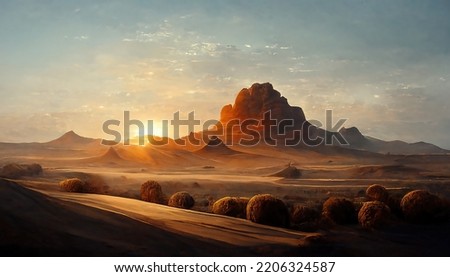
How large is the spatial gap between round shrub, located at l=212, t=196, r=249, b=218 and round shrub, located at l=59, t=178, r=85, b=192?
9.75ft

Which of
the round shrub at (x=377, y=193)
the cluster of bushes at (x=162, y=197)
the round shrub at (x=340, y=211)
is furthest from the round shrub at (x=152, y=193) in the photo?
the round shrub at (x=377, y=193)

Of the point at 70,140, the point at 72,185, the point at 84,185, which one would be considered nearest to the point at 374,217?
the point at 84,185

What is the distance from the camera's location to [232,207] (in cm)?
1023

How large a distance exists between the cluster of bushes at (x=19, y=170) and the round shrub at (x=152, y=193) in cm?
232

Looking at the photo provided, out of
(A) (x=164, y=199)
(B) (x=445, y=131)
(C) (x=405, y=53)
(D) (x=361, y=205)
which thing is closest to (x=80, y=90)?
(A) (x=164, y=199)

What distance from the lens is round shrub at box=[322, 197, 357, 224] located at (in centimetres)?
997

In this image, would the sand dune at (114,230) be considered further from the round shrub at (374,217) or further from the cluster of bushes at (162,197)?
the round shrub at (374,217)

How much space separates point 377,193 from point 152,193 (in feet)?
15.9

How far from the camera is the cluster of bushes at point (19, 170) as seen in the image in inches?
416

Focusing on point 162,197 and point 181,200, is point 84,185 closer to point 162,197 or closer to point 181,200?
point 162,197

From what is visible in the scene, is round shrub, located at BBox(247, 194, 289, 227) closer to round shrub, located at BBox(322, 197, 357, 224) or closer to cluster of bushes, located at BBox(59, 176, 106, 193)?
round shrub, located at BBox(322, 197, 357, 224)

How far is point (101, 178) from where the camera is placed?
10.8m

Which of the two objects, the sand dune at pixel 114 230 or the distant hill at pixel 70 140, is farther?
the distant hill at pixel 70 140

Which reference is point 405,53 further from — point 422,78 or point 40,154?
point 40,154
